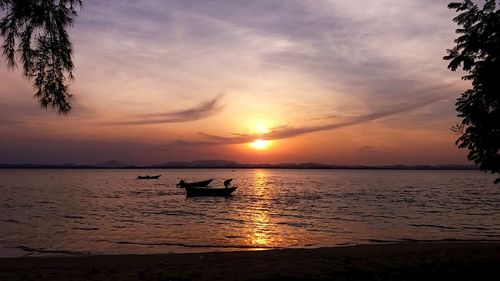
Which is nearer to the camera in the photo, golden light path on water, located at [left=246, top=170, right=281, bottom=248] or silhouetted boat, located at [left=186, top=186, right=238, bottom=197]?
golden light path on water, located at [left=246, top=170, right=281, bottom=248]

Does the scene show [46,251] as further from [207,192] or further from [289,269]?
[207,192]

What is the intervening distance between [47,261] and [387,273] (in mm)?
13998

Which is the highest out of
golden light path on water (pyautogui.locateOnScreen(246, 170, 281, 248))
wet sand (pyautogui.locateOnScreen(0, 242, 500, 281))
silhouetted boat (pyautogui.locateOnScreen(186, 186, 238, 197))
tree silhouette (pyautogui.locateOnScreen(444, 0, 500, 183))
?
tree silhouette (pyautogui.locateOnScreen(444, 0, 500, 183))

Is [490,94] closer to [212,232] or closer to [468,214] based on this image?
[212,232]

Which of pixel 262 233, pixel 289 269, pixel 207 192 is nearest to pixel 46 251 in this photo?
pixel 262 233

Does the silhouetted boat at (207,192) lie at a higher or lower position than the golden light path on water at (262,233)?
higher

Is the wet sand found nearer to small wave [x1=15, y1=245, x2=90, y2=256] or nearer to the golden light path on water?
small wave [x1=15, y1=245, x2=90, y2=256]

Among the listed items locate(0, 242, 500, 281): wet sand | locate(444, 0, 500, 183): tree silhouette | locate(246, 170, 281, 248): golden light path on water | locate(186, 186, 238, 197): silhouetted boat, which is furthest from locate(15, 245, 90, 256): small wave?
locate(186, 186, 238, 197): silhouetted boat

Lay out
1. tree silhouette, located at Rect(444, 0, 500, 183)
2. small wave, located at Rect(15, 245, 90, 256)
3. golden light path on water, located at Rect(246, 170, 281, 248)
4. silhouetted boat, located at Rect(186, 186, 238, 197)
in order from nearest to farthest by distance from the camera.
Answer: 1. tree silhouette, located at Rect(444, 0, 500, 183)
2. small wave, located at Rect(15, 245, 90, 256)
3. golden light path on water, located at Rect(246, 170, 281, 248)
4. silhouetted boat, located at Rect(186, 186, 238, 197)

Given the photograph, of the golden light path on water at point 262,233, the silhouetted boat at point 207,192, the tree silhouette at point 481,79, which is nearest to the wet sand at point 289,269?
the tree silhouette at point 481,79

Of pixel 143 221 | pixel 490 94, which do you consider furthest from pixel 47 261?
pixel 143 221

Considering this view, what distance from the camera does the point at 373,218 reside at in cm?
4481

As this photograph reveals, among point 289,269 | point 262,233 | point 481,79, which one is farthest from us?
point 262,233

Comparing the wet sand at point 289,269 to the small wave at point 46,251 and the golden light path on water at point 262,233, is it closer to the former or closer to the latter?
the small wave at point 46,251
